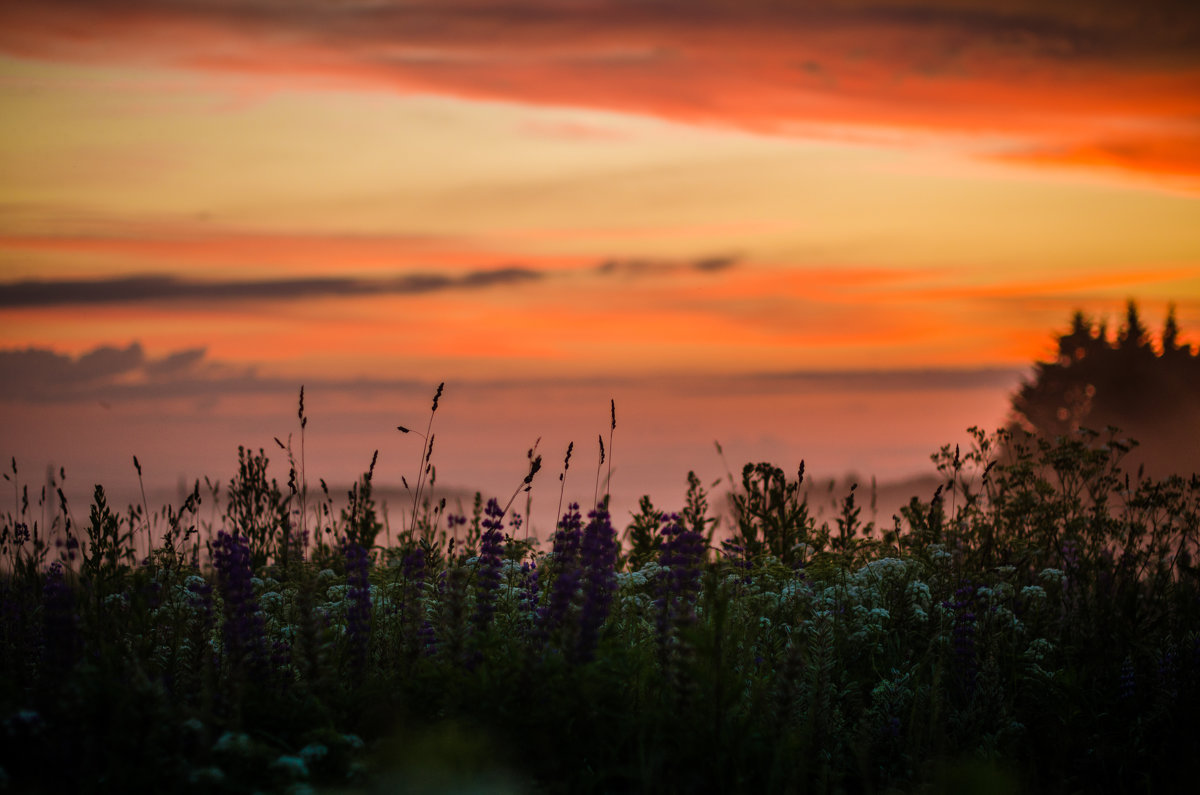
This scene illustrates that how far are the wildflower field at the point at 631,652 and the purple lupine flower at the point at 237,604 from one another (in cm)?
2

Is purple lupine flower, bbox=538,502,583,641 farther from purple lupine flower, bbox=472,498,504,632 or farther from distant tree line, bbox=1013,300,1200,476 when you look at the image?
distant tree line, bbox=1013,300,1200,476

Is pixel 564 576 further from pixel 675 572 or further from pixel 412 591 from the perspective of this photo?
pixel 412 591

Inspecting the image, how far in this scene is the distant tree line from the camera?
189ft

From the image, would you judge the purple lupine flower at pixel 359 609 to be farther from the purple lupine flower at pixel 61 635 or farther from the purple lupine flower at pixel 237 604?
the purple lupine flower at pixel 61 635

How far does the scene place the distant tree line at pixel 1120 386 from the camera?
57.5m

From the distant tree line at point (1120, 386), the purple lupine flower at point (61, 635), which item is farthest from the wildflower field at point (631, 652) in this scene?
the distant tree line at point (1120, 386)

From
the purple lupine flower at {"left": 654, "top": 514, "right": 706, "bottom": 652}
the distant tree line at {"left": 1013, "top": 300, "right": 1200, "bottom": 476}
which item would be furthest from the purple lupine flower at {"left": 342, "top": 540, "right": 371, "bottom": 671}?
the distant tree line at {"left": 1013, "top": 300, "right": 1200, "bottom": 476}

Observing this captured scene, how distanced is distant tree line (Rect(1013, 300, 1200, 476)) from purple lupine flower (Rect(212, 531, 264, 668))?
190 feet

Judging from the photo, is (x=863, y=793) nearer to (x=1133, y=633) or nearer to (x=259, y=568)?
(x=1133, y=633)

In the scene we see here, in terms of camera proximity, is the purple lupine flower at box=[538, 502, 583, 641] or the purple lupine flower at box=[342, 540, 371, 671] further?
the purple lupine flower at box=[342, 540, 371, 671]

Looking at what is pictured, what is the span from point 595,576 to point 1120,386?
6261 cm

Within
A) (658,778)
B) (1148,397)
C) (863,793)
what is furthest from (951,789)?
(1148,397)

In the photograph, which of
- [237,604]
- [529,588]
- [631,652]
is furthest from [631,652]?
[237,604]

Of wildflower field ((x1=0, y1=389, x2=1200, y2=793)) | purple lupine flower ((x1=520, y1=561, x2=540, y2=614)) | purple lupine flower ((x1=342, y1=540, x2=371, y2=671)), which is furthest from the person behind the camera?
purple lupine flower ((x1=520, y1=561, x2=540, y2=614))
